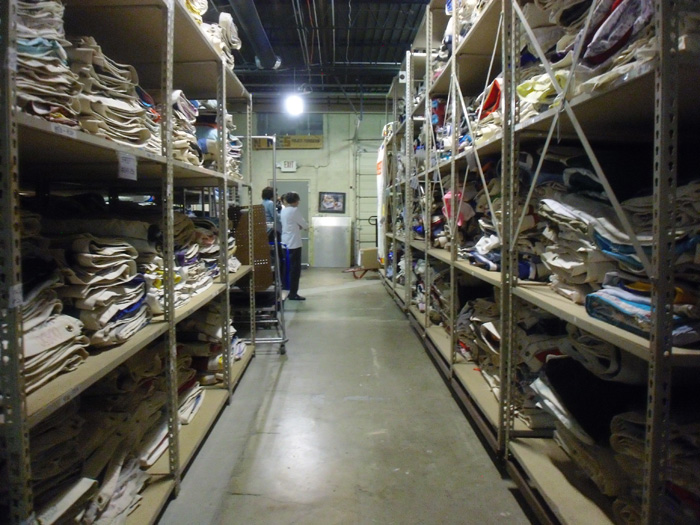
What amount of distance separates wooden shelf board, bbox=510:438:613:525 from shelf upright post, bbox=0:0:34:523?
1.49 meters

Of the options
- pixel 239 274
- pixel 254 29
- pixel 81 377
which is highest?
pixel 254 29

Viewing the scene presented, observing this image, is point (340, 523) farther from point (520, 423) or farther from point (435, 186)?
point (435, 186)

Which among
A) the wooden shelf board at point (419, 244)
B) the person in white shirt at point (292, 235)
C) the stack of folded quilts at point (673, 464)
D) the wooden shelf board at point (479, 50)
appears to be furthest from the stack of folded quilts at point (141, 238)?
the person in white shirt at point (292, 235)

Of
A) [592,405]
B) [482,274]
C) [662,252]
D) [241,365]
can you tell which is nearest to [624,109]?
[662,252]

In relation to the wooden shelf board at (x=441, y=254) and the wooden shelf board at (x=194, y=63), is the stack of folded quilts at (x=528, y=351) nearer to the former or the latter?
the wooden shelf board at (x=441, y=254)

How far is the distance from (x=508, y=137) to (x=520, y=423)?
135cm

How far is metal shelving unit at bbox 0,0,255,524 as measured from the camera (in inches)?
34.2

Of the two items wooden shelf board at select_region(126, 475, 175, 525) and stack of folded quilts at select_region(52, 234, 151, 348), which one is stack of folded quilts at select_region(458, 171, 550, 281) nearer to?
stack of folded quilts at select_region(52, 234, 151, 348)

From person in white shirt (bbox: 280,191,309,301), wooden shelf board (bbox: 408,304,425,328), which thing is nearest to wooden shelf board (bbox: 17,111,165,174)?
wooden shelf board (bbox: 408,304,425,328)

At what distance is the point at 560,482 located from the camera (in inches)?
60.7

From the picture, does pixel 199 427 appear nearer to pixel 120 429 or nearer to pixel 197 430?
pixel 197 430

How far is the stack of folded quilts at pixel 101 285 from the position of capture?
1393 mm

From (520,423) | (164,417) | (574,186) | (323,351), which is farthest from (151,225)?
(323,351)

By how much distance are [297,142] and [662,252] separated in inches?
375
